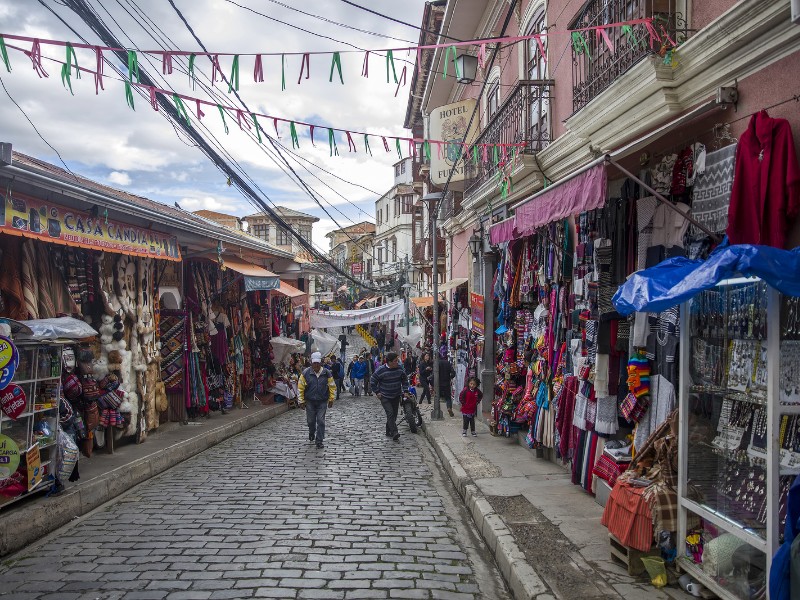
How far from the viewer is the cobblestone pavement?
5.24 meters

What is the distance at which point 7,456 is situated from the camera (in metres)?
6.53

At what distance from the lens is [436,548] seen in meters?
6.34

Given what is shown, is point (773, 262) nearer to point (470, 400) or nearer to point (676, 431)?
point (676, 431)

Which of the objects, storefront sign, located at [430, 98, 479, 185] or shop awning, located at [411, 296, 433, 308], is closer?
storefront sign, located at [430, 98, 479, 185]

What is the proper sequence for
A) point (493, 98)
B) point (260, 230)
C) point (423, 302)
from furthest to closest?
point (260, 230), point (423, 302), point (493, 98)

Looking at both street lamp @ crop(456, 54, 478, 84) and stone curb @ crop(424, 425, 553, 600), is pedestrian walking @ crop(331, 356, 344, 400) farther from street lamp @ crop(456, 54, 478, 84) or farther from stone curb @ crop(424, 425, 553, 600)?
stone curb @ crop(424, 425, 553, 600)

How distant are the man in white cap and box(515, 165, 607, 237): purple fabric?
18.5ft

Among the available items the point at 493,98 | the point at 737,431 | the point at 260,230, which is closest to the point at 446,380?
the point at 493,98

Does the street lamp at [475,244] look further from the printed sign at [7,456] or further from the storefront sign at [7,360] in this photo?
the printed sign at [7,456]

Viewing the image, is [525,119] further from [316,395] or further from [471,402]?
[316,395]

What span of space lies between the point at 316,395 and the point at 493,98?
8.14 m

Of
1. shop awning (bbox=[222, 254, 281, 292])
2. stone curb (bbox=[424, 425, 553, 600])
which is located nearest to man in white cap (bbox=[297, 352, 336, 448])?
stone curb (bbox=[424, 425, 553, 600])

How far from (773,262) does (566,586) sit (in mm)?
2903

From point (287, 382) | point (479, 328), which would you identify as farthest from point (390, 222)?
point (479, 328)
